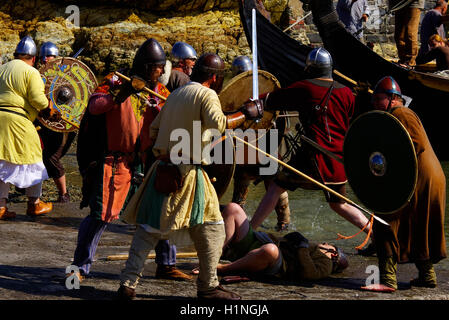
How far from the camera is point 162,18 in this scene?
19875 millimetres

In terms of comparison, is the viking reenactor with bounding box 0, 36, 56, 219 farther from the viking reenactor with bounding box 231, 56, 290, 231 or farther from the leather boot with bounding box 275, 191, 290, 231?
the leather boot with bounding box 275, 191, 290, 231

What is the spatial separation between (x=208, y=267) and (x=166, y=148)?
745 mm

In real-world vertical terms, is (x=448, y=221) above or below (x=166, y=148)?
below

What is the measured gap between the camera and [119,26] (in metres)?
19.2

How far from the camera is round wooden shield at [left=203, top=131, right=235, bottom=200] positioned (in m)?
5.10

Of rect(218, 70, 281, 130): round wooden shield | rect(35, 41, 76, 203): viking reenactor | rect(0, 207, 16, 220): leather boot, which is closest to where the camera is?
rect(218, 70, 281, 130): round wooden shield

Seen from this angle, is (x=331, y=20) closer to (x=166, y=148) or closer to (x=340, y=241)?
(x=340, y=241)

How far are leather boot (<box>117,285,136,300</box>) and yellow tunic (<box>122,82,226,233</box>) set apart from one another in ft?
1.28

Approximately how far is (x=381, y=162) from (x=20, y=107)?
3.48 meters

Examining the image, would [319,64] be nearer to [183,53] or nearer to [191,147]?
[183,53]

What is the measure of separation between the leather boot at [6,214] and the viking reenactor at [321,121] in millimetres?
2649

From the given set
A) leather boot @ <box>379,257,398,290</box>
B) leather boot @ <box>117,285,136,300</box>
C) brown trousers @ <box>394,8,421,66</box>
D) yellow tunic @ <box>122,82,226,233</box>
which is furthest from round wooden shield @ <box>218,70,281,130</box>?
brown trousers @ <box>394,8,421,66</box>

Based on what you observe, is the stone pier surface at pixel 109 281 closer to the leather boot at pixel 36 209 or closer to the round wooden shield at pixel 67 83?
the leather boot at pixel 36 209

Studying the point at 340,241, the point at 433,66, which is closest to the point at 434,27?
the point at 433,66
